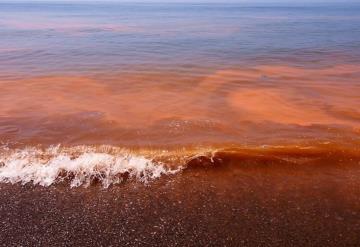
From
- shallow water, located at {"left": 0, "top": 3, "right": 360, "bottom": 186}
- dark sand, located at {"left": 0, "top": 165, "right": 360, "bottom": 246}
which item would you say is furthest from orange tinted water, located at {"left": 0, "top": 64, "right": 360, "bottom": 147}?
dark sand, located at {"left": 0, "top": 165, "right": 360, "bottom": 246}

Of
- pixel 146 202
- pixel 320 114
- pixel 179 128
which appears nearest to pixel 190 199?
pixel 146 202

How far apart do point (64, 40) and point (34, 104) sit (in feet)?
55.1

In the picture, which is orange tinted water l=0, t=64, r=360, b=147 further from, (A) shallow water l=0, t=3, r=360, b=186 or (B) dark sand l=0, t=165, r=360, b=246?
(B) dark sand l=0, t=165, r=360, b=246

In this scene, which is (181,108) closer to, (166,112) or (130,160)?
(166,112)

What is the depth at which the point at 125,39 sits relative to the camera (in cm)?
2530

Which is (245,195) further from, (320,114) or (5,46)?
(5,46)

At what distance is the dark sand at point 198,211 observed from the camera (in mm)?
4152

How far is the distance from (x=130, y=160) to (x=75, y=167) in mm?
936

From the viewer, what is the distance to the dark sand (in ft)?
13.6

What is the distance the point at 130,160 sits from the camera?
242 inches

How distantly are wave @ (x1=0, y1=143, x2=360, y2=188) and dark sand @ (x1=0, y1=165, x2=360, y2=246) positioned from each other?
0.78ft

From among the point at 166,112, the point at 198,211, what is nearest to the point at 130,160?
the point at 198,211

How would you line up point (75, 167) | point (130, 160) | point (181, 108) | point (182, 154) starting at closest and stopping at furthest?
point (75, 167), point (130, 160), point (182, 154), point (181, 108)

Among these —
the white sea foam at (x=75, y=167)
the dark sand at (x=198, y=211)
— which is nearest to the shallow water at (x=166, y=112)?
the white sea foam at (x=75, y=167)
